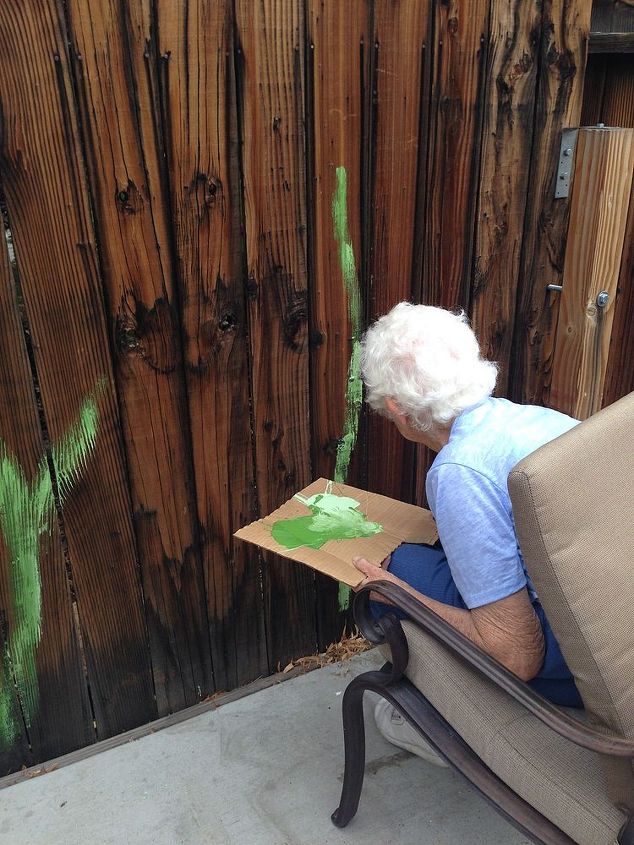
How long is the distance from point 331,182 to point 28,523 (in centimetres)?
121

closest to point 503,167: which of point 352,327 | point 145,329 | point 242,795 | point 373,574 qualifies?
point 352,327

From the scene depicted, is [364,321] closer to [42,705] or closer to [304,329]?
[304,329]

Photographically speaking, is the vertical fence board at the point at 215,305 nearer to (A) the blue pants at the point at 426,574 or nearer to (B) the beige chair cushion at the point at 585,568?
(A) the blue pants at the point at 426,574

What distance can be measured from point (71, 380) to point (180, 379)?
287mm

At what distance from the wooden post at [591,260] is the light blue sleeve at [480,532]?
1125mm

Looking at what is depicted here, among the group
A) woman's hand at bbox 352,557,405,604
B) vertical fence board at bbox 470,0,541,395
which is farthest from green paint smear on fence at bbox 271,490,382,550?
vertical fence board at bbox 470,0,541,395

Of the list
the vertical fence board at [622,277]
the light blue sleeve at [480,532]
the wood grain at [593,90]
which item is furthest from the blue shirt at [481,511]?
the wood grain at [593,90]

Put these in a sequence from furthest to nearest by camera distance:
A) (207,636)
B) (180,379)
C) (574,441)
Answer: (207,636)
(180,379)
(574,441)

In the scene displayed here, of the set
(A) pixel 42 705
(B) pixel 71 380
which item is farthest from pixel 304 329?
(A) pixel 42 705

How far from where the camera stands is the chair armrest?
1250 millimetres

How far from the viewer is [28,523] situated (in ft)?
5.99

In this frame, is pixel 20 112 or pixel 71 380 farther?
pixel 71 380

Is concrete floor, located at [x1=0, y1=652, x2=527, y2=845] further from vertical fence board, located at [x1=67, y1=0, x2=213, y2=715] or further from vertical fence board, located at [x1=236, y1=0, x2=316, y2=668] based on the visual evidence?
vertical fence board, located at [x1=236, y1=0, x2=316, y2=668]

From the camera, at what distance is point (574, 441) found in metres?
1.31
